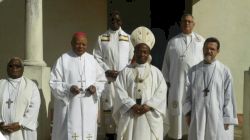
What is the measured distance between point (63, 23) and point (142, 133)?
5.59 m

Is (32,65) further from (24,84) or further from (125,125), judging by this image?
(125,125)

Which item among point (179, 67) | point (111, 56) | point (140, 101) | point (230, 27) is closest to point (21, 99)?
point (140, 101)

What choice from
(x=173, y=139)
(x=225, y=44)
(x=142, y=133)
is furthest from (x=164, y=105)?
(x=225, y=44)

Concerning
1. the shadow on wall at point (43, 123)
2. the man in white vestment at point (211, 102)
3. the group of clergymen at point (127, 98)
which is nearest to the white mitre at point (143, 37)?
the group of clergymen at point (127, 98)

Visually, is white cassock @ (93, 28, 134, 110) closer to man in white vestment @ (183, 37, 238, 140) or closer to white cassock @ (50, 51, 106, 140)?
white cassock @ (50, 51, 106, 140)

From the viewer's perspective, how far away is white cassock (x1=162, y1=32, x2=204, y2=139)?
10.1 meters

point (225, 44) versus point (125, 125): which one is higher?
point (225, 44)

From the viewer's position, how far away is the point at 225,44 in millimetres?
12445

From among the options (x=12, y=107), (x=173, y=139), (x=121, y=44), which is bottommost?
(x=173, y=139)

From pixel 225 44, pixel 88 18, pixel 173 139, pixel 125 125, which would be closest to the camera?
pixel 125 125

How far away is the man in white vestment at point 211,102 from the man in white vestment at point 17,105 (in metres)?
2.25

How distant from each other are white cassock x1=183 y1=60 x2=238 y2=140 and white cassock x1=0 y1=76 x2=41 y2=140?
2241mm

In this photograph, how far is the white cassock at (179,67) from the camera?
10094 mm

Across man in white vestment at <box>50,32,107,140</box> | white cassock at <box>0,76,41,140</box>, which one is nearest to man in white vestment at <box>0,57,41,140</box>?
white cassock at <box>0,76,41,140</box>
